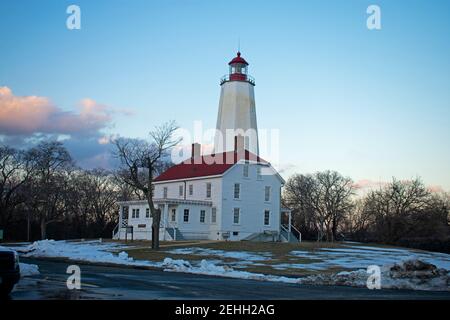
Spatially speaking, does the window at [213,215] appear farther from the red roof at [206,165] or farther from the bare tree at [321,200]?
the bare tree at [321,200]

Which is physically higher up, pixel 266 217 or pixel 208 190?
pixel 208 190

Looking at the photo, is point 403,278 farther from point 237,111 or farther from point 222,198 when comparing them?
point 237,111

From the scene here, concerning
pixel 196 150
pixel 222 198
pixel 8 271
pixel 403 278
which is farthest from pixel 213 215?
pixel 8 271

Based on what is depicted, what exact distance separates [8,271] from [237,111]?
46.9 m

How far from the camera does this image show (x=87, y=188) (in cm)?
8744

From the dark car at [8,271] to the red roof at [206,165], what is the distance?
36695 millimetres

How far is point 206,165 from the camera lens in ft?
179

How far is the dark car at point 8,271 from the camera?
12.8 metres

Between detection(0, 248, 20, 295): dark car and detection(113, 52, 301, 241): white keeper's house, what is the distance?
110ft

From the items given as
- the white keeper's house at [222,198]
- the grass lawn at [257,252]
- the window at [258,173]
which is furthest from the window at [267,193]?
the grass lawn at [257,252]

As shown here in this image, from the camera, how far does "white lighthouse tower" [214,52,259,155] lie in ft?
192

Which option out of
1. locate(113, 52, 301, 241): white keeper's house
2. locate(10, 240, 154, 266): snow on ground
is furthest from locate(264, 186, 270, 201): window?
locate(10, 240, 154, 266): snow on ground
